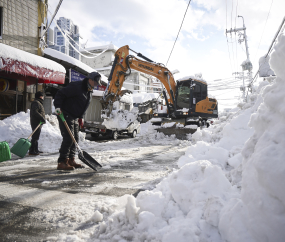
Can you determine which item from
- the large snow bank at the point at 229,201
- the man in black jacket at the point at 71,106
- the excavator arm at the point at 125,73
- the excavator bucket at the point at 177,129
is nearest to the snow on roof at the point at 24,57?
the excavator arm at the point at 125,73

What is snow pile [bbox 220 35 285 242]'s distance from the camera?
112 cm

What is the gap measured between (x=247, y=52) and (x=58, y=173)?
28130 millimetres

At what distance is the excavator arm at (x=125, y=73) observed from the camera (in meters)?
8.31

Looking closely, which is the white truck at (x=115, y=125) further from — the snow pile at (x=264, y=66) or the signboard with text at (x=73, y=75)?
the snow pile at (x=264, y=66)

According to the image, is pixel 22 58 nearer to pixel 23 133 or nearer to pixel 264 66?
pixel 23 133

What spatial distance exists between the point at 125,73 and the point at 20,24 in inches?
222

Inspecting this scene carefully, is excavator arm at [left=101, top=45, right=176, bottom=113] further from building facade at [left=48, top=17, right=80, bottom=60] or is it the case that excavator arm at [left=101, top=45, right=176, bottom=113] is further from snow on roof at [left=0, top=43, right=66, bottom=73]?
building facade at [left=48, top=17, right=80, bottom=60]

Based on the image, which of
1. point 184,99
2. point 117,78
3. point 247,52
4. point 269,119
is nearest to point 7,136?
point 117,78

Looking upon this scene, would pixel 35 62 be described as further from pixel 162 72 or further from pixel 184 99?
pixel 184 99

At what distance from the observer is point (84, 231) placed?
1.77m

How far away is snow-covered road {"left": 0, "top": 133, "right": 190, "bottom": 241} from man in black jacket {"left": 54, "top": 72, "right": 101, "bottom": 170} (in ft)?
1.12

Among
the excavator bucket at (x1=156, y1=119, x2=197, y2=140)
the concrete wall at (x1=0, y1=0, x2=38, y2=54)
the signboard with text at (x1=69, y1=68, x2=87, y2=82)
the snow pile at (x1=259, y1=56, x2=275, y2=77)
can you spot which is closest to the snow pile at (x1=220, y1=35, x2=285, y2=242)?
the snow pile at (x1=259, y1=56, x2=275, y2=77)

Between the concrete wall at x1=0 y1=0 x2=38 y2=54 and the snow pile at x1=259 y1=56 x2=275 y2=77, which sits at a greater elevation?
the concrete wall at x1=0 y1=0 x2=38 y2=54

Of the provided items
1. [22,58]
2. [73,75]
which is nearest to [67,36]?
[73,75]
